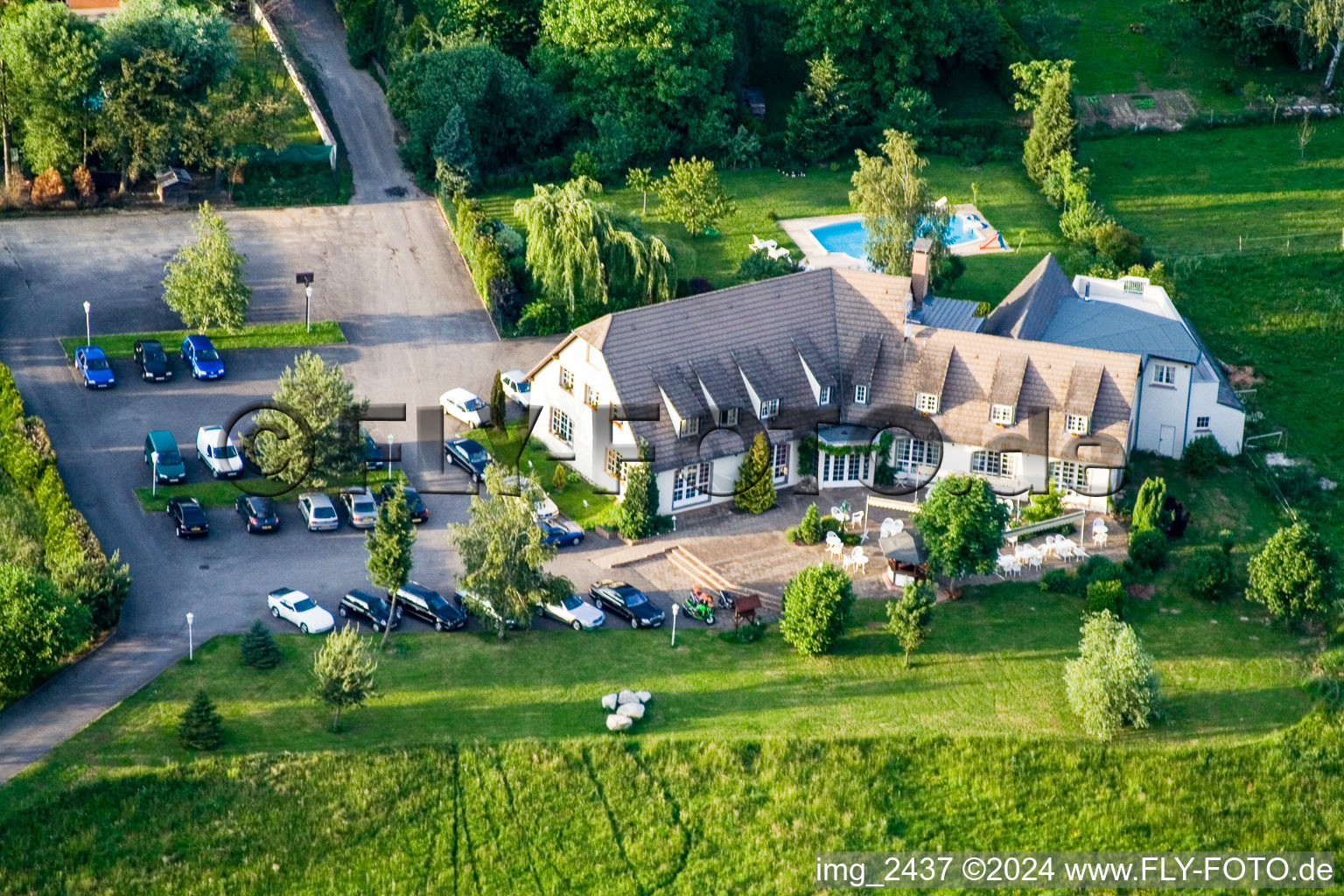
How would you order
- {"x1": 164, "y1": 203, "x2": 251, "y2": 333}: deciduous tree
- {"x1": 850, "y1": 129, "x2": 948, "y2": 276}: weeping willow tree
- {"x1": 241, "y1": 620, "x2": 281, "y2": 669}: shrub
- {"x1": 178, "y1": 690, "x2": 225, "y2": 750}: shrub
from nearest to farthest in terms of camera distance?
{"x1": 178, "y1": 690, "x2": 225, "y2": 750}: shrub < {"x1": 241, "y1": 620, "x2": 281, "y2": 669}: shrub < {"x1": 164, "y1": 203, "x2": 251, "y2": 333}: deciduous tree < {"x1": 850, "y1": 129, "x2": 948, "y2": 276}: weeping willow tree

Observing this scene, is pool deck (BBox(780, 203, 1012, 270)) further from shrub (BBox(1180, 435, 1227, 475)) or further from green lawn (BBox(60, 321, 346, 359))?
green lawn (BBox(60, 321, 346, 359))

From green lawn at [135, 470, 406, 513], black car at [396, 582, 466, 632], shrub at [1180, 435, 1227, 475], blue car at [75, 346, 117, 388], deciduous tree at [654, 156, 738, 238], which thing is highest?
deciduous tree at [654, 156, 738, 238]

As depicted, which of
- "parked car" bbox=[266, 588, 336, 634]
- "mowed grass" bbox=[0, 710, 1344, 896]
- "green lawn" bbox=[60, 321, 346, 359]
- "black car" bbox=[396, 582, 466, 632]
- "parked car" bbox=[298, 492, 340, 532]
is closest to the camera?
"mowed grass" bbox=[0, 710, 1344, 896]

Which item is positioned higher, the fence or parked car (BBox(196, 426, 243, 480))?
the fence

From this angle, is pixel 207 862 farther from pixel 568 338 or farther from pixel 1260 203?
pixel 1260 203

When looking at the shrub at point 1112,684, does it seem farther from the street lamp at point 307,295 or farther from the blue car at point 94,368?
the blue car at point 94,368

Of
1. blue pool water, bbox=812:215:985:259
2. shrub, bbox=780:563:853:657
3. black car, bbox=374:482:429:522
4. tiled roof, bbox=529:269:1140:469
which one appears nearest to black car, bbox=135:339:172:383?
black car, bbox=374:482:429:522

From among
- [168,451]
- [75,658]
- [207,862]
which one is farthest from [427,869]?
[168,451]
